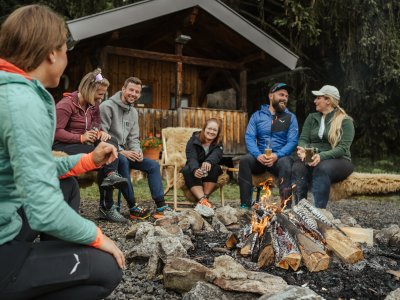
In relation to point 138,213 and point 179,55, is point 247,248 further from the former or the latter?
point 179,55

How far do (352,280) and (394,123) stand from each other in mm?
11019

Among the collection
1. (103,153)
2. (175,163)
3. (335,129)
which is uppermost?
(335,129)

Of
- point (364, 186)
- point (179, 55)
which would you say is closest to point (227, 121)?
point (179, 55)

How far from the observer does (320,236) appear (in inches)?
119

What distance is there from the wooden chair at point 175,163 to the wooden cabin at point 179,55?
302cm

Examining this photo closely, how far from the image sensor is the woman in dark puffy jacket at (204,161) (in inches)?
207

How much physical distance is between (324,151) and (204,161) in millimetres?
1467

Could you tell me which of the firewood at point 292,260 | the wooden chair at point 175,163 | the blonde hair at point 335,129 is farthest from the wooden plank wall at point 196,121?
the firewood at point 292,260

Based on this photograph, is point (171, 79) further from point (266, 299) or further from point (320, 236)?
point (266, 299)

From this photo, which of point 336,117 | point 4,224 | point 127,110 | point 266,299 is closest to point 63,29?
point 4,224

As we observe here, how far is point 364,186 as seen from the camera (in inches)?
189

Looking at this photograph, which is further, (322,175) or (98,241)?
(322,175)

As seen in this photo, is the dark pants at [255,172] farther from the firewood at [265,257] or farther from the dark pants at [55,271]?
the dark pants at [55,271]

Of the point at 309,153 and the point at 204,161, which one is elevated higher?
the point at 309,153
